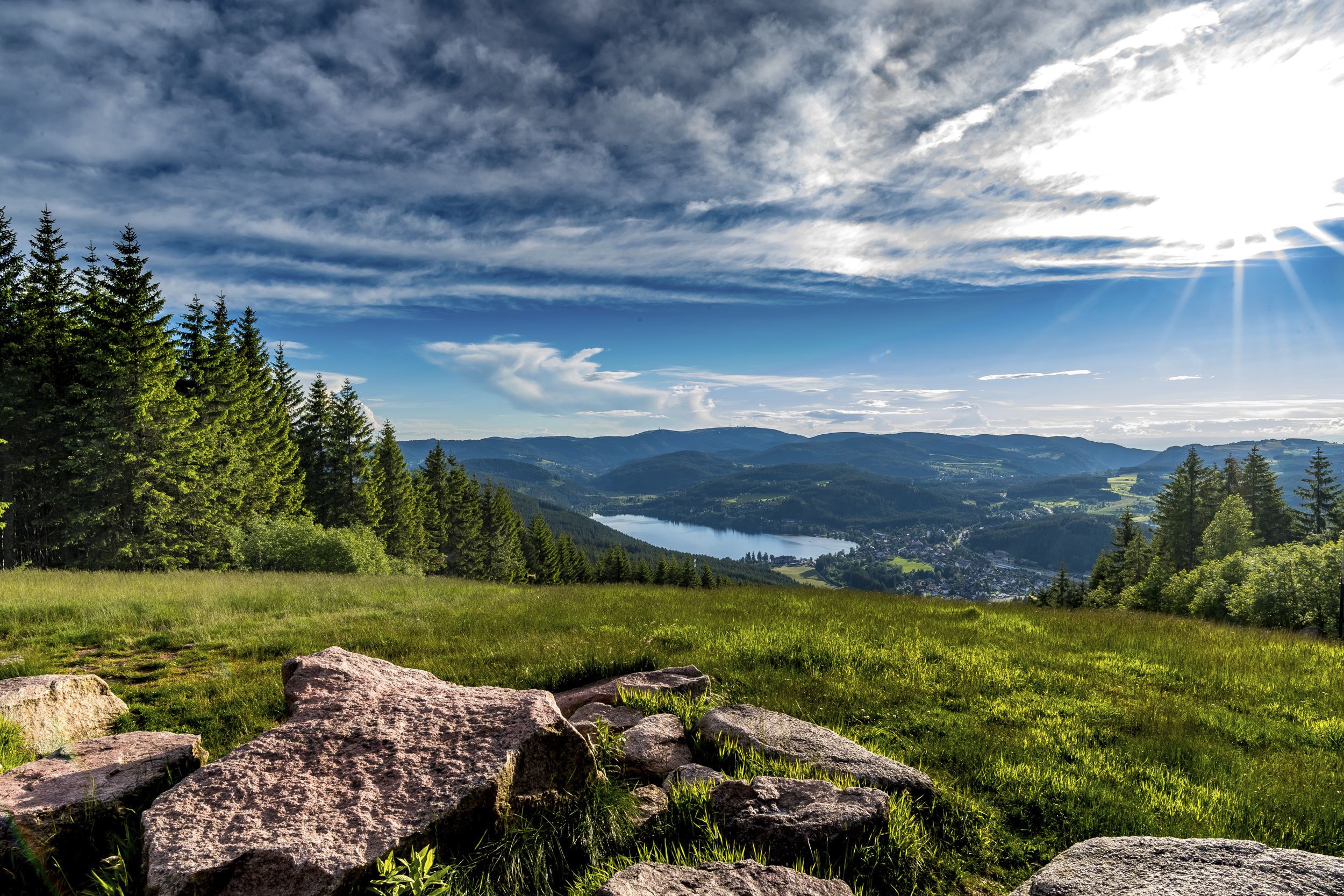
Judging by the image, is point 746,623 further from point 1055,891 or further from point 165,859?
point 165,859

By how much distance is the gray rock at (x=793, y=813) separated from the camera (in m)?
3.76

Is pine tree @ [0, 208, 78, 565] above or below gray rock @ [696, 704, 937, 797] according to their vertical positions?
above

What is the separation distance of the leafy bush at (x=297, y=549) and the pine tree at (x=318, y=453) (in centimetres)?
1696

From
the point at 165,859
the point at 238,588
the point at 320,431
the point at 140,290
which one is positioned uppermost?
the point at 140,290

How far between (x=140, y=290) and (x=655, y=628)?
127 ft

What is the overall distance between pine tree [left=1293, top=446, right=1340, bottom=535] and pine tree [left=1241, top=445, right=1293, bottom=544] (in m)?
1.47

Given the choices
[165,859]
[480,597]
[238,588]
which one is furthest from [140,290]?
[165,859]

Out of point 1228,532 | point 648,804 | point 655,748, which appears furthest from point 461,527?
point 1228,532

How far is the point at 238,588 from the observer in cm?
1616

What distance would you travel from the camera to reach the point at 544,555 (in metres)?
77.4

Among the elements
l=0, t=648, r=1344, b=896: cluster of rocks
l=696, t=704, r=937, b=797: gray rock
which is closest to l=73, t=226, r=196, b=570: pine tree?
l=0, t=648, r=1344, b=896: cluster of rocks

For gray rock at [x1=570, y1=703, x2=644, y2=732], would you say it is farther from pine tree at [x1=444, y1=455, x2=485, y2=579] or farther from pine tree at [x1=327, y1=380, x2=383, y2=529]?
pine tree at [x1=444, y1=455, x2=485, y2=579]

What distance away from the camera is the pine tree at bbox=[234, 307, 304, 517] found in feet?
128

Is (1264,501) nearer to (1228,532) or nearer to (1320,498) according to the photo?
(1320,498)
